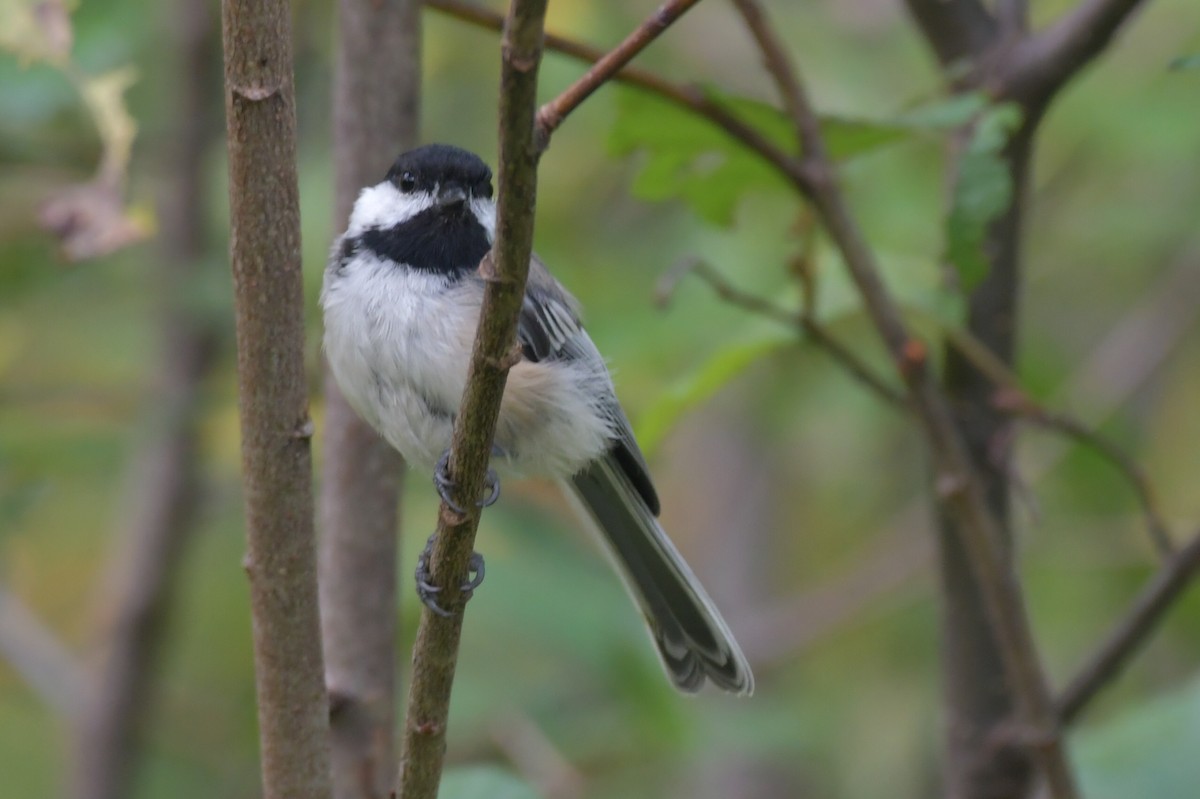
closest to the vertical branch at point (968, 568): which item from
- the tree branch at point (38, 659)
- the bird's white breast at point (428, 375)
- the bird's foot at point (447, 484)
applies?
the bird's white breast at point (428, 375)

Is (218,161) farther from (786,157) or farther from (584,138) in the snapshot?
(786,157)

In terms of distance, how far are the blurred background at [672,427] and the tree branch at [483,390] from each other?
115 cm

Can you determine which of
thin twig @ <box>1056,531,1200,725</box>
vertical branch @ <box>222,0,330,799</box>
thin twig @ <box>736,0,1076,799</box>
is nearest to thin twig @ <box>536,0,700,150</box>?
vertical branch @ <box>222,0,330,799</box>

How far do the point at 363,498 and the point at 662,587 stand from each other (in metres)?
0.53

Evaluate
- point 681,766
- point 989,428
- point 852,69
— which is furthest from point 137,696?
point 852,69

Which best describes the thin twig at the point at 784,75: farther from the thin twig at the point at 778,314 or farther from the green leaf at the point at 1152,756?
the green leaf at the point at 1152,756

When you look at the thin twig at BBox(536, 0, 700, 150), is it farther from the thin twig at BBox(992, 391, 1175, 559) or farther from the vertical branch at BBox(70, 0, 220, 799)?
the vertical branch at BBox(70, 0, 220, 799)

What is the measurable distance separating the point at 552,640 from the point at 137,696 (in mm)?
1119

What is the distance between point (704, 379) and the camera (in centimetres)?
221

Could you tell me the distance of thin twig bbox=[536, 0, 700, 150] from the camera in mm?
1190

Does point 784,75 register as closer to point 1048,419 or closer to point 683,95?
point 683,95

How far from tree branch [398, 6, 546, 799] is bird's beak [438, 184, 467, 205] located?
0.87 m

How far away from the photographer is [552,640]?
116 inches

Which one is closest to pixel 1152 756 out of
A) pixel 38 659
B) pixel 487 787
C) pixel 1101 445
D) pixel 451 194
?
pixel 1101 445
